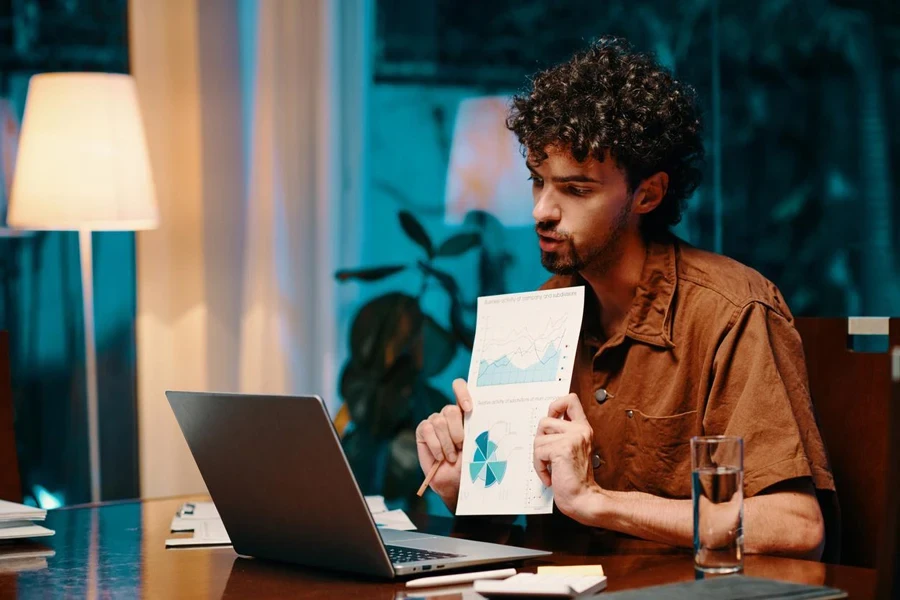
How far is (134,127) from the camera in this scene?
3180mm

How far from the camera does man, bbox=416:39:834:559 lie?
1633mm

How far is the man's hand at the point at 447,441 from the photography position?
179 cm

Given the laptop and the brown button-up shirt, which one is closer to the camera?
the laptop

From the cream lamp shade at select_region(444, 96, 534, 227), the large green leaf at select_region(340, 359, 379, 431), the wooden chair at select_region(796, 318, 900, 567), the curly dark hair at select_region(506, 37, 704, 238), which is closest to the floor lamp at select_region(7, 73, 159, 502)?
the large green leaf at select_region(340, 359, 379, 431)

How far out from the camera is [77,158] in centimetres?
309

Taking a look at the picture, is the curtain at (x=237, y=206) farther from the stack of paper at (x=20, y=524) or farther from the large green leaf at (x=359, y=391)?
the stack of paper at (x=20, y=524)

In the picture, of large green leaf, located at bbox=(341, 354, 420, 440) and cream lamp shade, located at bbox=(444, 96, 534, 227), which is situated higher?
cream lamp shade, located at bbox=(444, 96, 534, 227)

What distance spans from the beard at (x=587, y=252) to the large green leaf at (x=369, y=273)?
1.57 meters

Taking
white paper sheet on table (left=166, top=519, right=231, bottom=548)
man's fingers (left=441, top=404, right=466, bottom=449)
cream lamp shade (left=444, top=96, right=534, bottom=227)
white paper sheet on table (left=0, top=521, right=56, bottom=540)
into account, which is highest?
cream lamp shade (left=444, top=96, right=534, bottom=227)

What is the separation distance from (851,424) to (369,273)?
6.46 ft

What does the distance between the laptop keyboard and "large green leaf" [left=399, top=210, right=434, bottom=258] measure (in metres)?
2.19

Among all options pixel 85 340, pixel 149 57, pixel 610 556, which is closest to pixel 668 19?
pixel 149 57

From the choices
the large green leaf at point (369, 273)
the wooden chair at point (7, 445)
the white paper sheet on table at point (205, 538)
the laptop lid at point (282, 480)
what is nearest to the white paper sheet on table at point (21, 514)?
the white paper sheet on table at point (205, 538)

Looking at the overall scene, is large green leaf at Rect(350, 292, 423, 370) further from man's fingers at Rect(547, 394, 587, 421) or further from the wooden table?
man's fingers at Rect(547, 394, 587, 421)
